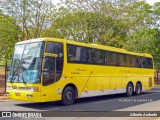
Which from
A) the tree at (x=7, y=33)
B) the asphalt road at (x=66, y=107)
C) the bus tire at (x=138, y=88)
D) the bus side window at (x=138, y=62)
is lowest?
the asphalt road at (x=66, y=107)

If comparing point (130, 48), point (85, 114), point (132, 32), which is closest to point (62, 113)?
point (85, 114)

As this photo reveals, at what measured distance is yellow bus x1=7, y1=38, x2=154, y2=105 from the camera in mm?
12266

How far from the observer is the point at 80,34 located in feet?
89.1

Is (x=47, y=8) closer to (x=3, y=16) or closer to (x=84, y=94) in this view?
(x=3, y=16)

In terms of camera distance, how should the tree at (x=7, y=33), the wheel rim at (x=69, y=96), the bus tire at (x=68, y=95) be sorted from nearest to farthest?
the bus tire at (x=68, y=95) → the wheel rim at (x=69, y=96) → the tree at (x=7, y=33)

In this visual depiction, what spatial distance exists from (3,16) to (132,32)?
16.1 meters

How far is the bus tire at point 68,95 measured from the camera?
13306 millimetres

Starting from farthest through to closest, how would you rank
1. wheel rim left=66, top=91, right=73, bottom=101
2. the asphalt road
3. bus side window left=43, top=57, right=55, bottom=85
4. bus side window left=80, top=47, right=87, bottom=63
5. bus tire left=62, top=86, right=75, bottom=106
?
bus side window left=80, top=47, right=87, bottom=63 < wheel rim left=66, top=91, right=73, bottom=101 < bus tire left=62, top=86, right=75, bottom=106 < bus side window left=43, top=57, right=55, bottom=85 < the asphalt road

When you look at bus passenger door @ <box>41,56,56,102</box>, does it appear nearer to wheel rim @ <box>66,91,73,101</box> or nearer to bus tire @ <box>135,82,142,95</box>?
wheel rim @ <box>66,91,73,101</box>

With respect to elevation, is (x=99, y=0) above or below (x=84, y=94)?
above

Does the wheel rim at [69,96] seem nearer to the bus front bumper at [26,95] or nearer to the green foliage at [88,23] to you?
the bus front bumper at [26,95]

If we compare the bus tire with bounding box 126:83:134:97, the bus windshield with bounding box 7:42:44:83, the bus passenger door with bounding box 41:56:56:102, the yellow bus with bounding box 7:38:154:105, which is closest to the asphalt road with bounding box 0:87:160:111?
the yellow bus with bounding box 7:38:154:105

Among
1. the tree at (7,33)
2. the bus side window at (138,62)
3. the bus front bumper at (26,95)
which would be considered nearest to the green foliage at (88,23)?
the tree at (7,33)

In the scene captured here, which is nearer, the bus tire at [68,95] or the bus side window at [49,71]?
the bus side window at [49,71]
